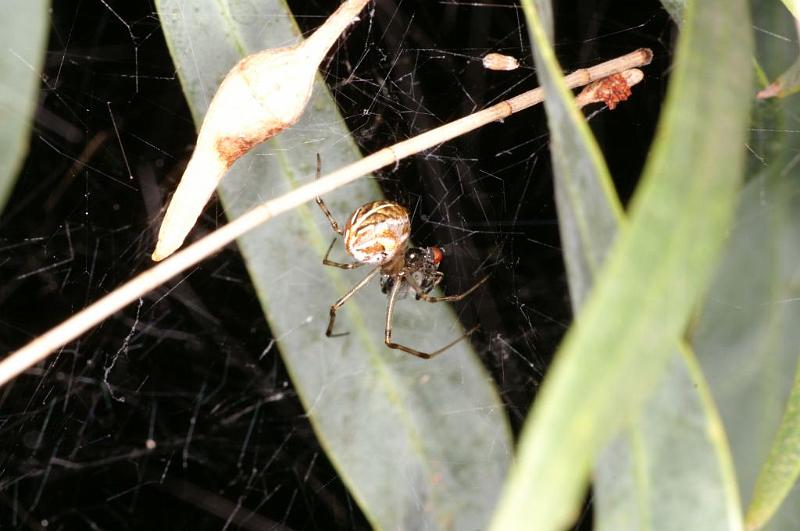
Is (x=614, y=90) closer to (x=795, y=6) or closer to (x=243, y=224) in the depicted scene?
(x=795, y=6)

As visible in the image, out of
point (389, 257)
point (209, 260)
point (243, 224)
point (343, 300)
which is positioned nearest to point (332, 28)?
point (243, 224)

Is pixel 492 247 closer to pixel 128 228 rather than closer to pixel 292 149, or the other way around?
pixel 292 149

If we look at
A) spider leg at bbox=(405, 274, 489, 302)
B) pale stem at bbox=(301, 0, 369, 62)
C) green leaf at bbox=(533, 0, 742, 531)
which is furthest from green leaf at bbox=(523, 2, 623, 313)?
spider leg at bbox=(405, 274, 489, 302)

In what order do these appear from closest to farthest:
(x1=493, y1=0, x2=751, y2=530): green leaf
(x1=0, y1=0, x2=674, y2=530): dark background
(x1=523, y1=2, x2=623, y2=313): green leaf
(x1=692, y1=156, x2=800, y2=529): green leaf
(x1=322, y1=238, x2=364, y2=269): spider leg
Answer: (x1=493, y1=0, x2=751, y2=530): green leaf < (x1=523, y1=2, x2=623, y2=313): green leaf < (x1=692, y1=156, x2=800, y2=529): green leaf < (x1=322, y1=238, x2=364, y2=269): spider leg < (x1=0, y1=0, x2=674, y2=530): dark background

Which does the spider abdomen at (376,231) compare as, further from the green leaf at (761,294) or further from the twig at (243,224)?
the green leaf at (761,294)

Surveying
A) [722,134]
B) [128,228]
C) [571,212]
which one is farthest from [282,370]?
[722,134]

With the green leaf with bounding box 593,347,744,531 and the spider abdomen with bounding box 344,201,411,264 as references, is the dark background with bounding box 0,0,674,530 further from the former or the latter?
the green leaf with bounding box 593,347,744,531
